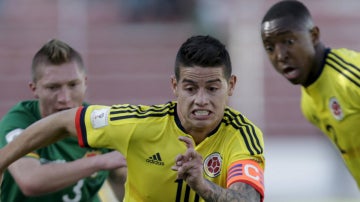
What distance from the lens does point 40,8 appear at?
17.1 m

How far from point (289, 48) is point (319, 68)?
0.34 metres

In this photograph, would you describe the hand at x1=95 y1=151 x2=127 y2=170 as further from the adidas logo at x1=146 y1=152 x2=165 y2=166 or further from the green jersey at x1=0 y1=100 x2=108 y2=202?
the green jersey at x1=0 y1=100 x2=108 y2=202

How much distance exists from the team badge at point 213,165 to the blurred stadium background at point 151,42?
34.3 feet

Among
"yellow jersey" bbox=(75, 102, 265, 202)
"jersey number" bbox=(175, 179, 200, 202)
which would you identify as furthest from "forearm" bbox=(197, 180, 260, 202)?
"jersey number" bbox=(175, 179, 200, 202)

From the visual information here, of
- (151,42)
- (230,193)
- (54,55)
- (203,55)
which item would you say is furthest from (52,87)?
(151,42)

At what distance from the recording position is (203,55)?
5266 mm

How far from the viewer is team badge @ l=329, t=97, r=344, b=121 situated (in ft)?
22.1

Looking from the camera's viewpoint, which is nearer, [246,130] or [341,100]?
[246,130]

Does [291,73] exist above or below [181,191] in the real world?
above

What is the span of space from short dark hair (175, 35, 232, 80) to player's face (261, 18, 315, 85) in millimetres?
1275

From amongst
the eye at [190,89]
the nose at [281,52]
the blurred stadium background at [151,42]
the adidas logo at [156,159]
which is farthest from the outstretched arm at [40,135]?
the blurred stadium background at [151,42]

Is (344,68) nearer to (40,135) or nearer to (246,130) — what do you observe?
(246,130)

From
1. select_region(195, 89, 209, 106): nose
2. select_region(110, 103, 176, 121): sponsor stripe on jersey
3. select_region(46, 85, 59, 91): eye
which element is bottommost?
select_region(46, 85, 59, 91): eye

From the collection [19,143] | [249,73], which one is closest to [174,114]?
[19,143]
